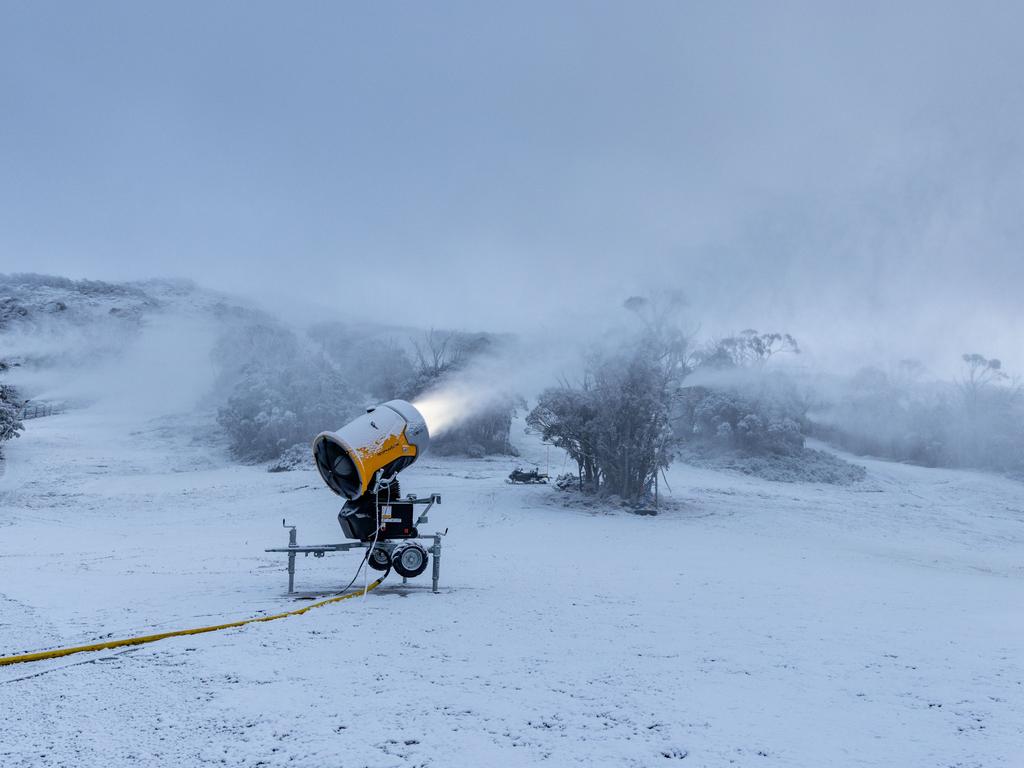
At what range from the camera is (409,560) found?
948 cm

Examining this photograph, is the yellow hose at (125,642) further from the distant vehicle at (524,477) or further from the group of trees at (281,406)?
the group of trees at (281,406)

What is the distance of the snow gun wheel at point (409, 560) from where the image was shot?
30.9 ft

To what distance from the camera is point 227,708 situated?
4.22m

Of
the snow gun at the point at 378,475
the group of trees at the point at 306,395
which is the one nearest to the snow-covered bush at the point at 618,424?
the group of trees at the point at 306,395

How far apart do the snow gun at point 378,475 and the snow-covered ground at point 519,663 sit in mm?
747

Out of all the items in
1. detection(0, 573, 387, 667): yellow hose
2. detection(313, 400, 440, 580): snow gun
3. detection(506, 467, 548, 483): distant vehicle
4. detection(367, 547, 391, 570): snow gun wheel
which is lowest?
detection(506, 467, 548, 483): distant vehicle

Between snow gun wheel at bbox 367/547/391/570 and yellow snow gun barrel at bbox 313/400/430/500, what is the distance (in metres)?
1.15

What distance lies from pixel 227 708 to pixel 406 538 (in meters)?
5.27

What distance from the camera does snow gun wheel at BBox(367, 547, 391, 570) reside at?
9.69 meters

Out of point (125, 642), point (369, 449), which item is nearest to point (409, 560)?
point (369, 449)

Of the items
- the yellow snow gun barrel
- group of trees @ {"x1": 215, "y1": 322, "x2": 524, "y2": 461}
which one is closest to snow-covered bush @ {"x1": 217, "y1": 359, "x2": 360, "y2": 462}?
group of trees @ {"x1": 215, "y1": 322, "x2": 524, "y2": 461}

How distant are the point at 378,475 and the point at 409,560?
1.47 m

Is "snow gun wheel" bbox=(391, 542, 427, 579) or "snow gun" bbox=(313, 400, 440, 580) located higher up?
"snow gun" bbox=(313, 400, 440, 580)

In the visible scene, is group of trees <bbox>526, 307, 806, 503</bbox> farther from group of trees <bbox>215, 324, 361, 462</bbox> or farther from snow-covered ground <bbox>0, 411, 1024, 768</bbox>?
group of trees <bbox>215, 324, 361, 462</bbox>
